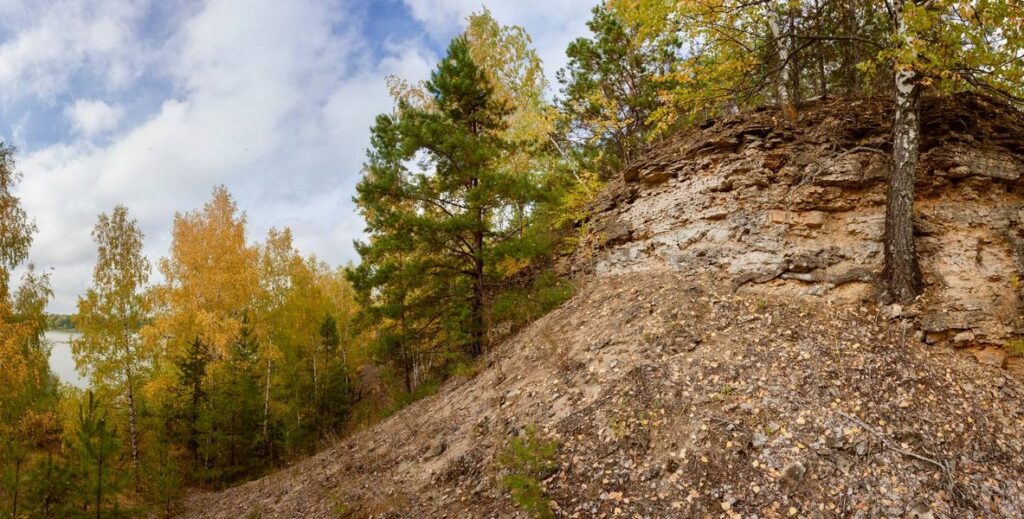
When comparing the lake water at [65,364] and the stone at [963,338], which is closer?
the stone at [963,338]

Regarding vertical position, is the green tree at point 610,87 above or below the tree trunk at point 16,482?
above

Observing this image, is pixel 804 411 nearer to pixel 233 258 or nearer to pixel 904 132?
pixel 904 132

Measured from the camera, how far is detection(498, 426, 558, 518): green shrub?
473 cm

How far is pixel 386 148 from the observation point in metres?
11.9

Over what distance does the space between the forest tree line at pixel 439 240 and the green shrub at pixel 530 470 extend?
453cm

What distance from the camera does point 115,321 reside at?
531 inches

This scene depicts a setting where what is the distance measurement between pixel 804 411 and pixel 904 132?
4.98 metres

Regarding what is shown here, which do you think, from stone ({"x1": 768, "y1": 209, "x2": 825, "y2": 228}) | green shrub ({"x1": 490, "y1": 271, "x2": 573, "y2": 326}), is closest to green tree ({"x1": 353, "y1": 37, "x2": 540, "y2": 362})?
green shrub ({"x1": 490, "y1": 271, "x2": 573, "y2": 326})

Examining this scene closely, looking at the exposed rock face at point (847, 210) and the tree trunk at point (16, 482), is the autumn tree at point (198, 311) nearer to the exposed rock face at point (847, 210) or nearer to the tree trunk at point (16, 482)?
the tree trunk at point (16, 482)

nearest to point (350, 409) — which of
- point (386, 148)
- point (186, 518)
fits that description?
point (186, 518)

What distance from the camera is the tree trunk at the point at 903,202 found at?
685cm

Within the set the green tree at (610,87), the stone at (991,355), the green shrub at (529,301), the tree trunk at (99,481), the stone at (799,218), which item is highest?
the green tree at (610,87)

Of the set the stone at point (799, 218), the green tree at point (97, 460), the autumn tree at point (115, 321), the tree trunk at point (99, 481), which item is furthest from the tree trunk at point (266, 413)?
the stone at point (799, 218)

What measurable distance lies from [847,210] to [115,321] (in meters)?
19.3
